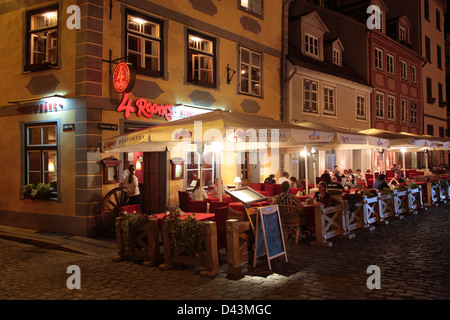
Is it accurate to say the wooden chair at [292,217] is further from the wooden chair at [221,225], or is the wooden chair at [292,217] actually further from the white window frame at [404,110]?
the white window frame at [404,110]

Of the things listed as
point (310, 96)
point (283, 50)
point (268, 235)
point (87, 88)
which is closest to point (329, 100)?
point (310, 96)

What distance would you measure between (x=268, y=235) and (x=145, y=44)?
7.04 metres

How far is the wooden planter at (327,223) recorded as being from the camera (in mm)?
8023

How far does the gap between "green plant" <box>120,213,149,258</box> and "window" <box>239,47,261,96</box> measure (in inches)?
320

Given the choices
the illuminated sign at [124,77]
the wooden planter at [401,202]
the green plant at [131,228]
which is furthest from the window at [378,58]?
the green plant at [131,228]

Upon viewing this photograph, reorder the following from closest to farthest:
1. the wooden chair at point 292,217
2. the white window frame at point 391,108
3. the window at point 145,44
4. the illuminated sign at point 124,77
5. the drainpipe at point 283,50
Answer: the wooden chair at point 292,217 < the illuminated sign at point 124,77 < the window at point 145,44 < the drainpipe at point 283,50 < the white window frame at point 391,108

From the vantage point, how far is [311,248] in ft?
25.8

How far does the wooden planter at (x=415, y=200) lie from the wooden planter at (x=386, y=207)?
135 centimetres

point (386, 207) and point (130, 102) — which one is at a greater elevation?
point (130, 102)

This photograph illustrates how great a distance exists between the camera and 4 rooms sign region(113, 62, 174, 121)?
9086 millimetres

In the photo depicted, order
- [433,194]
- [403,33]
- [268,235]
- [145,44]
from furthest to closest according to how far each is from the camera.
A: [403,33], [433,194], [145,44], [268,235]

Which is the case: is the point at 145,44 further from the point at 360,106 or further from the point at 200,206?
the point at 360,106

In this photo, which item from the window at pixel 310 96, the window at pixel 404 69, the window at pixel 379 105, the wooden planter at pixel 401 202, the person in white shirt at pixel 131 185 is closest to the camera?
the person in white shirt at pixel 131 185

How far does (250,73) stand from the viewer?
14.5 meters
